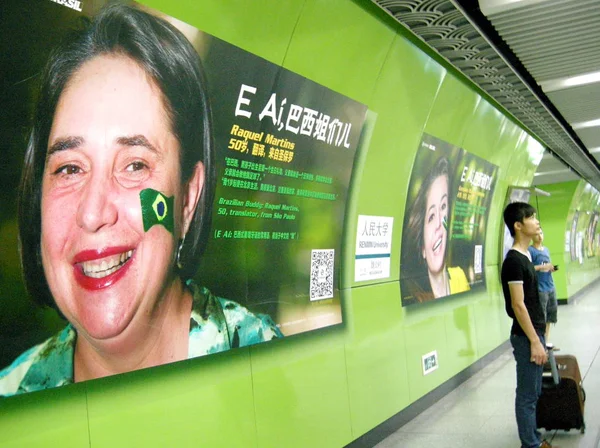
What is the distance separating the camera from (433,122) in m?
6.33

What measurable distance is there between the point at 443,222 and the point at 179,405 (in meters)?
4.84

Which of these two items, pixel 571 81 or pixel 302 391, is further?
pixel 571 81

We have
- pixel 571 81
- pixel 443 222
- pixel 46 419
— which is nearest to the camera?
pixel 46 419

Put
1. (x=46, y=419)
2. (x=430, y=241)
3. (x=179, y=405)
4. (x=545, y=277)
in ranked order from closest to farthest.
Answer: (x=46, y=419) → (x=179, y=405) → (x=430, y=241) → (x=545, y=277)

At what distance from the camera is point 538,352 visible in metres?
4.07

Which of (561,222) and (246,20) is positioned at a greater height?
(246,20)

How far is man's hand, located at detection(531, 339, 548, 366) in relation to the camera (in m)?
4.06

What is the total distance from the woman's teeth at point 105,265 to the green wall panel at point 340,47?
1701 mm

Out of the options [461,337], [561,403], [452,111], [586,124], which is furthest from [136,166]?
[586,124]

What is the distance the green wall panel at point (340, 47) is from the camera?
151 inches

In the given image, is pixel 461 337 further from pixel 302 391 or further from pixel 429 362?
pixel 302 391

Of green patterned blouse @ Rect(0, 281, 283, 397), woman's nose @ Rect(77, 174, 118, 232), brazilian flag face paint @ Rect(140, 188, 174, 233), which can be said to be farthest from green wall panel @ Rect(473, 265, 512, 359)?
woman's nose @ Rect(77, 174, 118, 232)

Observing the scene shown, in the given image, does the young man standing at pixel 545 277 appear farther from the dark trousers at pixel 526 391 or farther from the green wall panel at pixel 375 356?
the dark trousers at pixel 526 391

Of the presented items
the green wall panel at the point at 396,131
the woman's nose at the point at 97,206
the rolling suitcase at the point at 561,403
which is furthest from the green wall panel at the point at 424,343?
the woman's nose at the point at 97,206
